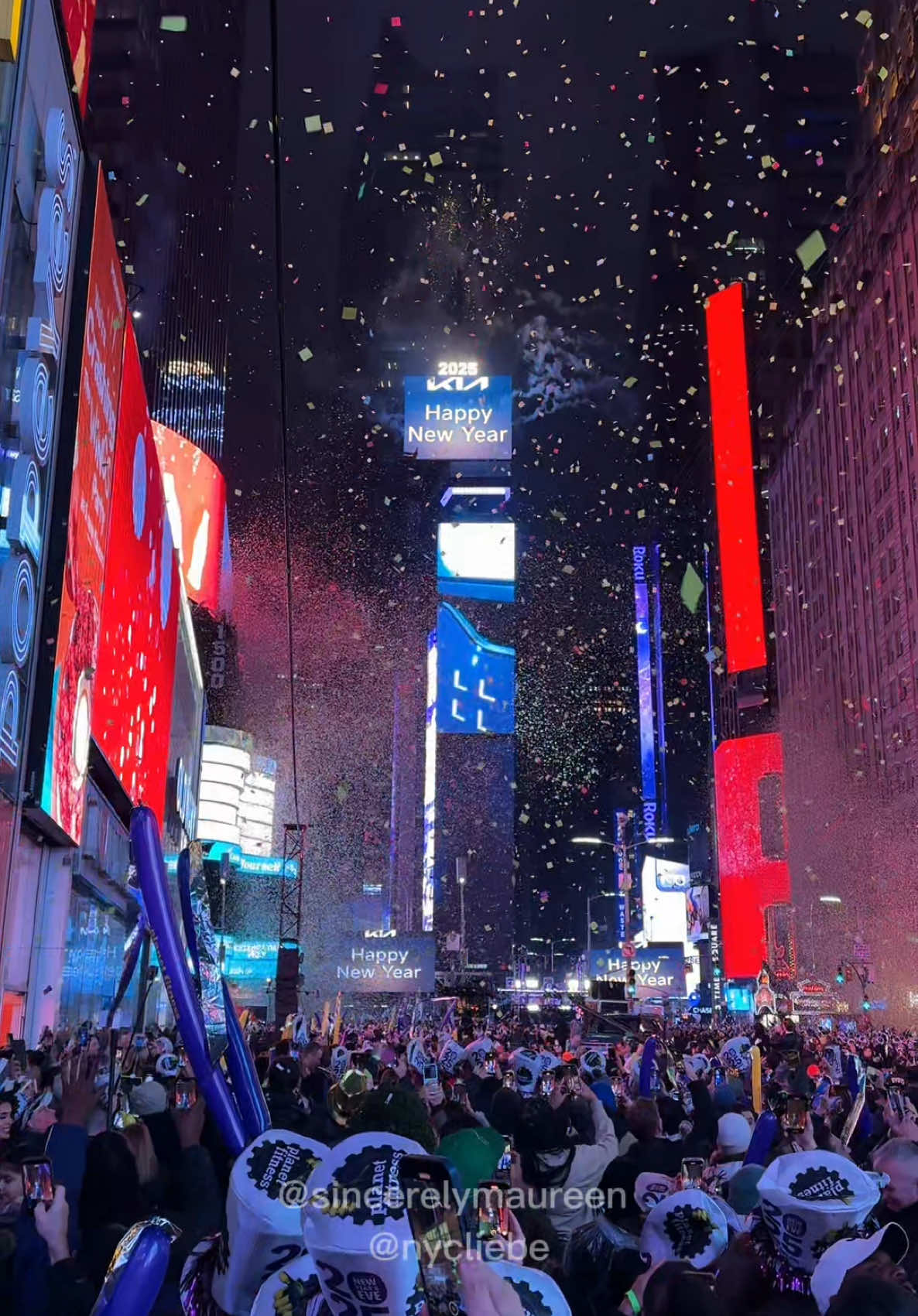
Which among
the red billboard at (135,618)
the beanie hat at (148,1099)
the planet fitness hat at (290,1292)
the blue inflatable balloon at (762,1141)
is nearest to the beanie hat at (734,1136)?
the blue inflatable balloon at (762,1141)

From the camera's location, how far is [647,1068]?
1294 centimetres

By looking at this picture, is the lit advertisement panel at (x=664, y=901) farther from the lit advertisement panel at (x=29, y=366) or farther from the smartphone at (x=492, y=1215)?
the smartphone at (x=492, y=1215)

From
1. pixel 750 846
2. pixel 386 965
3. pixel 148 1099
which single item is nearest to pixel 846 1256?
pixel 148 1099

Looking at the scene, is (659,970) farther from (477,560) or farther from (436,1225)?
(436,1225)

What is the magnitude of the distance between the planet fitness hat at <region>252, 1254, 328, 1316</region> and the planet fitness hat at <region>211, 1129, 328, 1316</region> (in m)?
0.06

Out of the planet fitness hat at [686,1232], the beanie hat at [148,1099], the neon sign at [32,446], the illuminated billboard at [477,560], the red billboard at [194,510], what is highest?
the illuminated billboard at [477,560]

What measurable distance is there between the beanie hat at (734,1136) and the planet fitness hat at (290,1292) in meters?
4.34

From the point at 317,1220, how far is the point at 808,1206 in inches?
67.4

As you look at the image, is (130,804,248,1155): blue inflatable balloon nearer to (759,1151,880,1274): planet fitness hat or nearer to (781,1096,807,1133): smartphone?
(759,1151,880,1274): planet fitness hat

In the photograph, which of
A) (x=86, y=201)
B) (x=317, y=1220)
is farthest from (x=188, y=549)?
(x=317, y=1220)

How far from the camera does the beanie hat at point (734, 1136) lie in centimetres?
662

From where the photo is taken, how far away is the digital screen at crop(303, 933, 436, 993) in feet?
174

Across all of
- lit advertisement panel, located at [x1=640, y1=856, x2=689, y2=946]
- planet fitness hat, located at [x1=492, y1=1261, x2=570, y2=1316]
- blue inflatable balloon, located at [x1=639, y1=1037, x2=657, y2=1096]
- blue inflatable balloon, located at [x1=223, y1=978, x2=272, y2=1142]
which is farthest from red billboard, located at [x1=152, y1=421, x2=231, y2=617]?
lit advertisement panel, located at [x1=640, y1=856, x2=689, y2=946]

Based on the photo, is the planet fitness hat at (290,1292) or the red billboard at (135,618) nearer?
the planet fitness hat at (290,1292)
